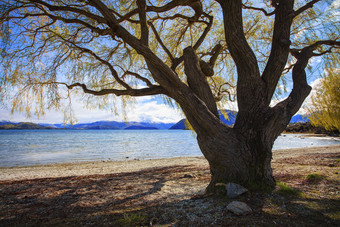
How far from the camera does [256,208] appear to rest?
8.68ft

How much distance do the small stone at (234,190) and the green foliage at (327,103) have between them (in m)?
7.95

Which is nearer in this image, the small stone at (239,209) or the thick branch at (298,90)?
the small stone at (239,209)

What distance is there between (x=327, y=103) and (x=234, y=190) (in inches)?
377

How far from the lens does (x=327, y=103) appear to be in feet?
31.0

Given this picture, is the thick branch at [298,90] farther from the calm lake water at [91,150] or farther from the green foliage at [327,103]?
the green foliage at [327,103]

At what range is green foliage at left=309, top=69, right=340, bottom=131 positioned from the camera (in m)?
8.67

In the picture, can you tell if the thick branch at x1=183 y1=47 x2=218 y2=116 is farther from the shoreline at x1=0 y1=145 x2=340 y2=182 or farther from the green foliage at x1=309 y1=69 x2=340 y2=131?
the green foliage at x1=309 y1=69 x2=340 y2=131

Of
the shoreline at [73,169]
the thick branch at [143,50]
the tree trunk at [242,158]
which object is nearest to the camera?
the thick branch at [143,50]

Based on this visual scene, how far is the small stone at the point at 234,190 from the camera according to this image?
296 centimetres

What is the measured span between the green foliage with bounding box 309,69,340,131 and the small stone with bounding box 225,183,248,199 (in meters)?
Answer: 7.95

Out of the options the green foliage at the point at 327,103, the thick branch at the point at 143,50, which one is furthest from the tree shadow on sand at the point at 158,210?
the green foliage at the point at 327,103

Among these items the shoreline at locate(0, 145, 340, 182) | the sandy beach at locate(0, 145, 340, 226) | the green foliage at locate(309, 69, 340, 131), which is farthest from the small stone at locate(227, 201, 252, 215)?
the green foliage at locate(309, 69, 340, 131)

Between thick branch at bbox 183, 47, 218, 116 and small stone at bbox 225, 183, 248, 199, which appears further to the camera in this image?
thick branch at bbox 183, 47, 218, 116

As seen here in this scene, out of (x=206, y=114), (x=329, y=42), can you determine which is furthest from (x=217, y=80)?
(x=206, y=114)
